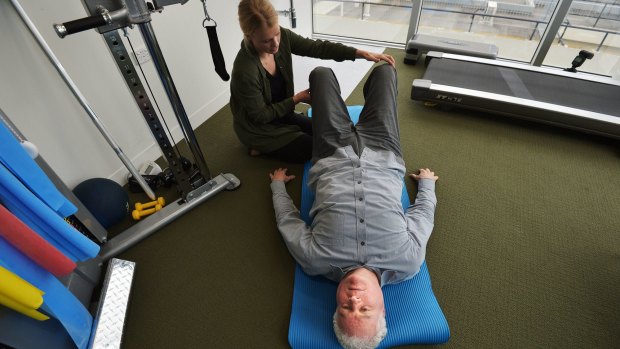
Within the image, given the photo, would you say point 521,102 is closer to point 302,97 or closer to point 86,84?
point 302,97

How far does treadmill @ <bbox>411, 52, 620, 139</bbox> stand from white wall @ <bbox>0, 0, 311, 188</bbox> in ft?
5.82

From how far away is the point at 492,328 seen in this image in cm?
139

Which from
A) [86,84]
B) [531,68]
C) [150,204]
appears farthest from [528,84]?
[86,84]

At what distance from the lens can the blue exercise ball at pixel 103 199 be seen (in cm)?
165

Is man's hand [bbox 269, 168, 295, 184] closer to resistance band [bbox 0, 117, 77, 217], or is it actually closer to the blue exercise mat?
the blue exercise mat

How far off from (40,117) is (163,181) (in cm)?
70

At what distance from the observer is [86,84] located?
1691mm

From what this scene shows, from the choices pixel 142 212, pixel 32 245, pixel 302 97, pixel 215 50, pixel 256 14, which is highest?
pixel 256 14

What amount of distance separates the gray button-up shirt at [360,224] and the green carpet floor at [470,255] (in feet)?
0.85

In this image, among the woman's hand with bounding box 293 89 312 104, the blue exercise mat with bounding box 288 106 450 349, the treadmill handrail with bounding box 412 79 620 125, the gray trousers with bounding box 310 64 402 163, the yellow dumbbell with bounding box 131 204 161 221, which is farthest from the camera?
the treadmill handrail with bounding box 412 79 620 125

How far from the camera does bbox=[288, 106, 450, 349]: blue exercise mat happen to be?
1296 mm

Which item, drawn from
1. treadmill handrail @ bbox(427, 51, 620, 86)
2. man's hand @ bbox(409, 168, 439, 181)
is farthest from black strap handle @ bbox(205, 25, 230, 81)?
treadmill handrail @ bbox(427, 51, 620, 86)

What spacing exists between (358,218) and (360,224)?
27mm

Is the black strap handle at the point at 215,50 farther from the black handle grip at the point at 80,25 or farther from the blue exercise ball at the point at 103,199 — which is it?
the blue exercise ball at the point at 103,199
